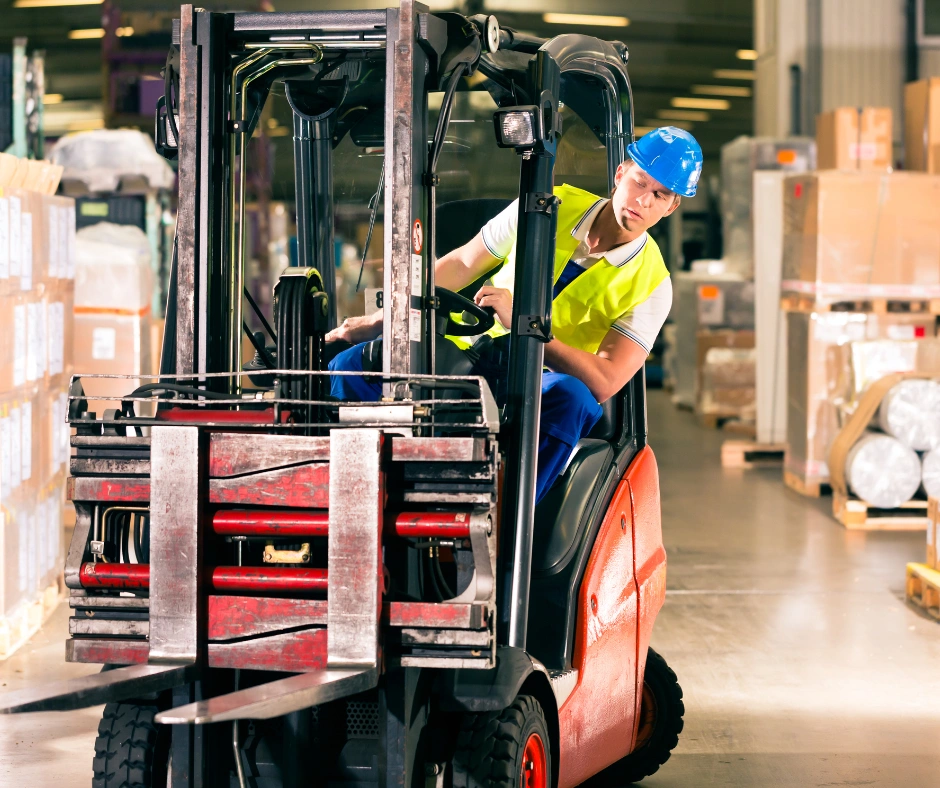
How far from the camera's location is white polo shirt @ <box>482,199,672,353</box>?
341 centimetres

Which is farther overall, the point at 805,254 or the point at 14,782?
the point at 805,254

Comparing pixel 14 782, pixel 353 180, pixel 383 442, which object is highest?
pixel 353 180

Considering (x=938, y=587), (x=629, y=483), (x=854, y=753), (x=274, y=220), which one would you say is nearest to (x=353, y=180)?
(x=629, y=483)

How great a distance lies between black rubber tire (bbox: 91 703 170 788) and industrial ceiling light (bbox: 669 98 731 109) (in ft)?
86.1

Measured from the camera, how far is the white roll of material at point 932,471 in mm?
8273

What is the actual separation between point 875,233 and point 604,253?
20.2ft

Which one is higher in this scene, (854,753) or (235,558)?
(235,558)

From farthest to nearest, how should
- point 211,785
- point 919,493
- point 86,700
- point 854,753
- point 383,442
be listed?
point 919,493, point 854,753, point 211,785, point 383,442, point 86,700

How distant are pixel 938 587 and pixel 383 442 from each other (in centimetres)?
437

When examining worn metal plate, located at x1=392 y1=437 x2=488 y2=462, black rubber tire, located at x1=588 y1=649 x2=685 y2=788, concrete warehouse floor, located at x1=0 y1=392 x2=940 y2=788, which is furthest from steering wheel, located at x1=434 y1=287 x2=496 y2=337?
concrete warehouse floor, located at x1=0 y1=392 x2=940 y2=788

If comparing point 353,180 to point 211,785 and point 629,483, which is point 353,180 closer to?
point 629,483

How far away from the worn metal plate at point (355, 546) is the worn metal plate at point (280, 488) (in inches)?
1.8

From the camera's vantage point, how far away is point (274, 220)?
61.2 feet

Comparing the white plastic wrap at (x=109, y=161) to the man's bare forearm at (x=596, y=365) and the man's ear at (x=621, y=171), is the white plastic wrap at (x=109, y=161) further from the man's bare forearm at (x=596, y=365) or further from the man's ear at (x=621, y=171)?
the man's bare forearm at (x=596, y=365)
